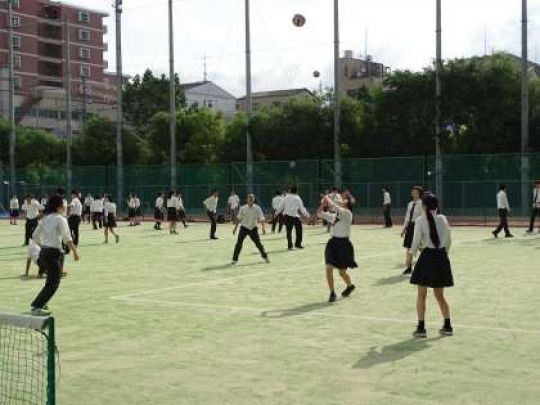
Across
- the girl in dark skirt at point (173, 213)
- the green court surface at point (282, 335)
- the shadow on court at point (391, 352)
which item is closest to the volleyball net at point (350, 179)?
the girl in dark skirt at point (173, 213)

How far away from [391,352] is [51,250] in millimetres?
5495

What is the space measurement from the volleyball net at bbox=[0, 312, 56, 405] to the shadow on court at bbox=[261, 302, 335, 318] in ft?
11.2

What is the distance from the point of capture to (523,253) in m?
20.6

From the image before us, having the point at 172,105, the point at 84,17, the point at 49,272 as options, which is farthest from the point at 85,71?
the point at 49,272

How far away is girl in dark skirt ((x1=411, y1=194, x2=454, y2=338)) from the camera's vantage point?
966 centimetres

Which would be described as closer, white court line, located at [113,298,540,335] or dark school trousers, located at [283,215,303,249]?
white court line, located at [113,298,540,335]

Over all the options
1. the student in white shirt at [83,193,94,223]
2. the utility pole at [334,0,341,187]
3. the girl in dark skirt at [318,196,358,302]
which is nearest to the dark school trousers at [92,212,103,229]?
the student in white shirt at [83,193,94,223]

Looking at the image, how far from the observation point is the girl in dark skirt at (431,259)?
9.66 meters

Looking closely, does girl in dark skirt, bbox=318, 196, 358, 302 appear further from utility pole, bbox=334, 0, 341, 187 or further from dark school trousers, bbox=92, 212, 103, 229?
utility pole, bbox=334, 0, 341, 187

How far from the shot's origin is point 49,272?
11.7 m

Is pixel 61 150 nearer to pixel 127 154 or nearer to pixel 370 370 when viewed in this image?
pixel 127 154

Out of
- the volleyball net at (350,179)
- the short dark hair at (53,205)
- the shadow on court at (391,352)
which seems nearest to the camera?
the shadow on court at (391,352)

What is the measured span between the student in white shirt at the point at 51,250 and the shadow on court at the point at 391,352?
5.03m

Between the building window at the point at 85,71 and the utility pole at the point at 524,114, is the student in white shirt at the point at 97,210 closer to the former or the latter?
the utility pole at the point at 524,114
